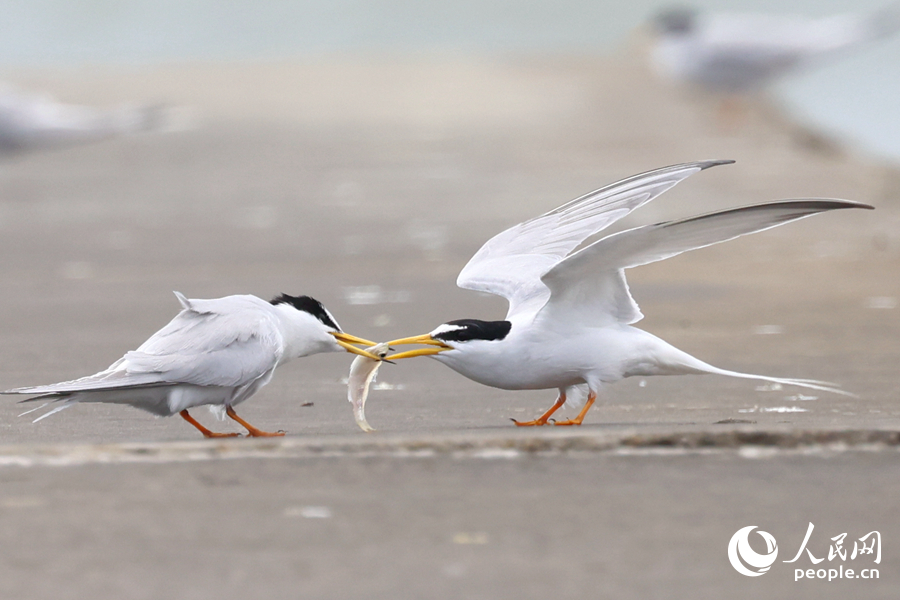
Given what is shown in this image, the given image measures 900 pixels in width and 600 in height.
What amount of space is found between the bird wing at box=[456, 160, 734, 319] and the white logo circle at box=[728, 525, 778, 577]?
1.92m

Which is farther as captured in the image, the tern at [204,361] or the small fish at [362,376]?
the small fish at [362,376]

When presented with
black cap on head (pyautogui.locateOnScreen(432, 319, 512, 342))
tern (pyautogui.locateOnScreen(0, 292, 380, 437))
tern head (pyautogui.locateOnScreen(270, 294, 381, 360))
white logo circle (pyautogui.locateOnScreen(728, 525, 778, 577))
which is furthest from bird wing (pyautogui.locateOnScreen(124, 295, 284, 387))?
white logo circle (pyautogui.locateOnScreen(728, 525, 778, 577))

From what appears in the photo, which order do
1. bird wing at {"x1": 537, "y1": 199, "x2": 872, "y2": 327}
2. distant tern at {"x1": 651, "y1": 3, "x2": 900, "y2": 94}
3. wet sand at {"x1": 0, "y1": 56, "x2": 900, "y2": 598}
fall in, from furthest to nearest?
distant tern at {"x1": 651, "y1": 3, "x2": 900, "y2": 94} < bird wing at {"x1": 537, "y1": 199, "x2": 872, "y2": 327} < wet sand at {"x1": 0, "y1": 56, "x2": 900, "y2": 598}

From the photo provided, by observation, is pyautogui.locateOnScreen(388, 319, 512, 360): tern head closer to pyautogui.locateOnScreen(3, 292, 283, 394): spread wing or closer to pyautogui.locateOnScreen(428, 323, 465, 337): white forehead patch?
pyautogui.locateOnScreen(428, 323, 465, 337): white forehead patch

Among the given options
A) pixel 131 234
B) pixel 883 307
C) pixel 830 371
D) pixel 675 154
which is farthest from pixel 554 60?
pixel 830 371

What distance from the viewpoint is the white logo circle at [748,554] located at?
3383 mm

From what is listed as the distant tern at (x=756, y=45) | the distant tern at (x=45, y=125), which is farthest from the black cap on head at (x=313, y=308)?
the distant tern at (x=756, y=45)

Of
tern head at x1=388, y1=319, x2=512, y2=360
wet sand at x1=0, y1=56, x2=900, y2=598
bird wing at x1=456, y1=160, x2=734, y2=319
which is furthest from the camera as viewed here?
bird wing at x1=456, y1=160, x2=734, y2=319

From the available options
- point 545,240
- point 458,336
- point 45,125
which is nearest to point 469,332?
point 458,336

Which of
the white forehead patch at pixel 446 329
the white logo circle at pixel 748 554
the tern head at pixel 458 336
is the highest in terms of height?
the white forehead patch at pixel 446 329

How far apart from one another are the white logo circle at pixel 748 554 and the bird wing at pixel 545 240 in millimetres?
1922

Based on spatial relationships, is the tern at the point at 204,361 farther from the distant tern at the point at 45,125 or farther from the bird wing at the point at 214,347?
the distant tern at the point at 45,125

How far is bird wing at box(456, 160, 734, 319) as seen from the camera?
18.4ft

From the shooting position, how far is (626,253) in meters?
4.93
